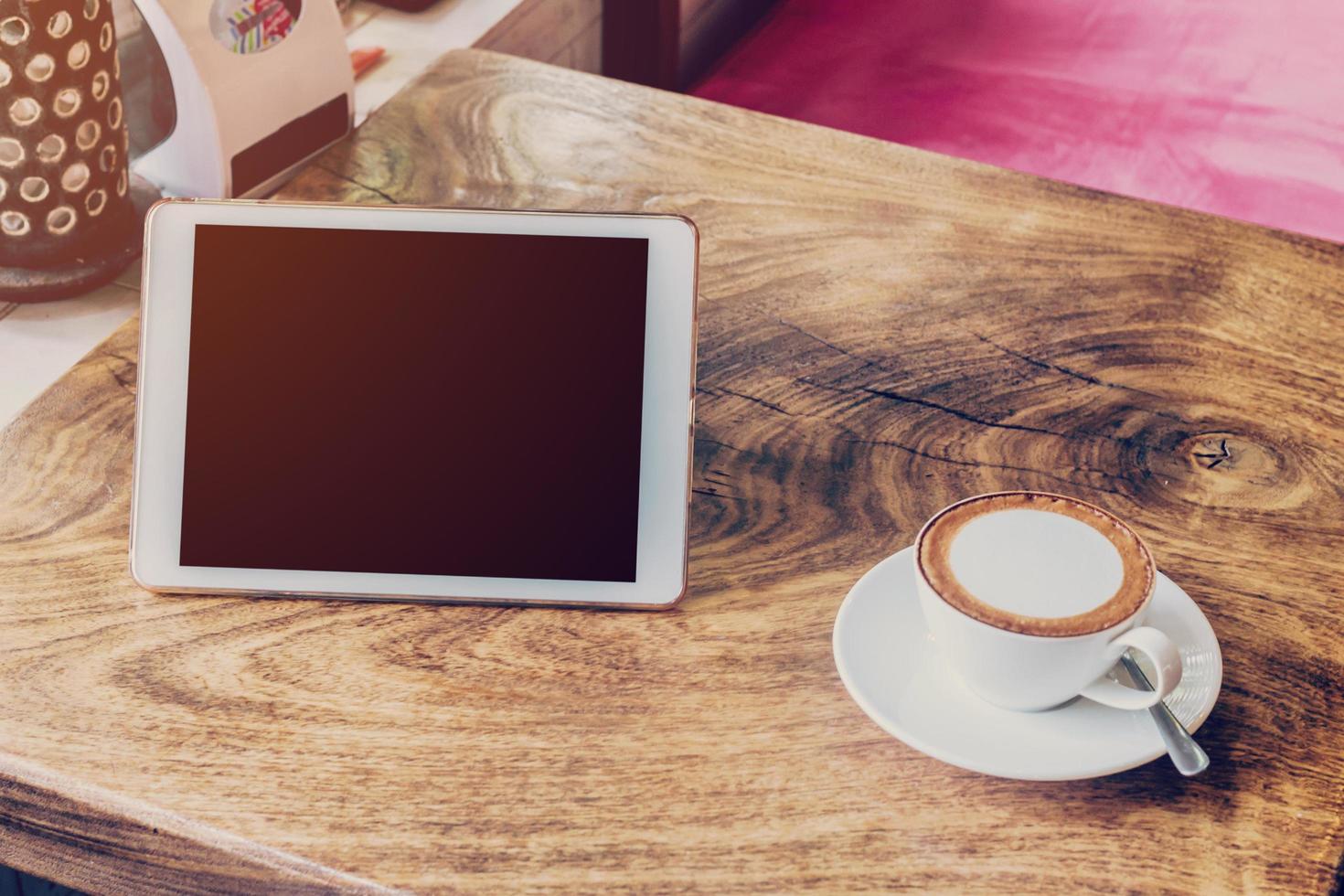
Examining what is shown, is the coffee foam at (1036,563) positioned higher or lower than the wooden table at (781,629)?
higher

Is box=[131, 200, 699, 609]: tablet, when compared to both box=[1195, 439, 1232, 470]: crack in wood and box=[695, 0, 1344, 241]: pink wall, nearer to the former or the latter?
box=[1195, 439, 1232, 470]: crack in wood

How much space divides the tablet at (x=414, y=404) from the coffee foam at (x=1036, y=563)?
0.44ft

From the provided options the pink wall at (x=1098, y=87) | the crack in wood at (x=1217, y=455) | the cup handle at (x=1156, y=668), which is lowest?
the pink wall at (x=1098, y=87)

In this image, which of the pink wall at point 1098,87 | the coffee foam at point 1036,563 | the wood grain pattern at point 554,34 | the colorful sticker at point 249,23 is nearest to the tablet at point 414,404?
the coffee foam at point 1036,563

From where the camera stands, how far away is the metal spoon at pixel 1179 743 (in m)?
0.54

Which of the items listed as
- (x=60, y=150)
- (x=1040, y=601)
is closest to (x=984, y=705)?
(x=1040, y=601)

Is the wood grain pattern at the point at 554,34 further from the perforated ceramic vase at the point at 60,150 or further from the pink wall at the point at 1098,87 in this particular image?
the perforated ceramic vase at the point at 60,150

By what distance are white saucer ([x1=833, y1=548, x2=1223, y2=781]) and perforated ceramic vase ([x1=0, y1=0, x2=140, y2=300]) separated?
637 mm

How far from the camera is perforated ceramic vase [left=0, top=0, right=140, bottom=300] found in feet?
2.80

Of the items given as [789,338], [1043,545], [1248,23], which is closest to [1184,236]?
[789,338]

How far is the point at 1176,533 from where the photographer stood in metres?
0.69

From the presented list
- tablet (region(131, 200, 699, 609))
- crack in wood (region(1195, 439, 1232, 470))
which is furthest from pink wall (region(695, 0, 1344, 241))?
tablet (region(131, 200, 699, 609))

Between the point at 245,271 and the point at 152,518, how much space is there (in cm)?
13

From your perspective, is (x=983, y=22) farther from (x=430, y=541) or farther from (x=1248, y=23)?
(x=430, y=541)
